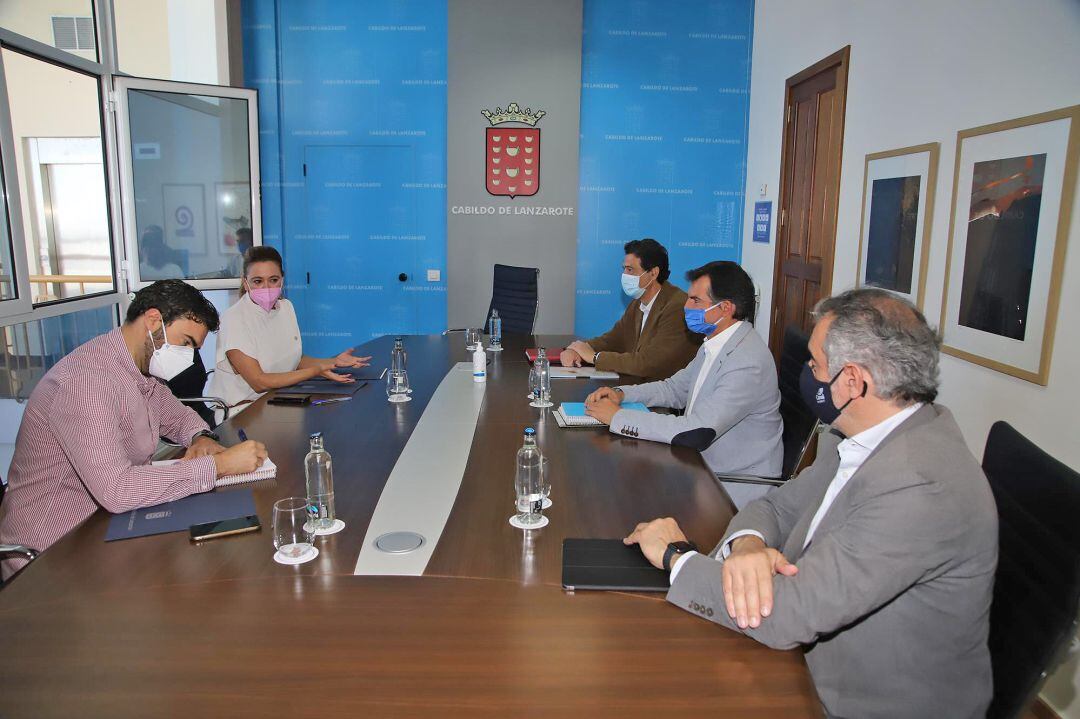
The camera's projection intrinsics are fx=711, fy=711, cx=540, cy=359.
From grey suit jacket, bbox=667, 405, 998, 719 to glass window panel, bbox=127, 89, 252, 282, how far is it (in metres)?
4.94

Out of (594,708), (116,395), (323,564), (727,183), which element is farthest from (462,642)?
(727,183)

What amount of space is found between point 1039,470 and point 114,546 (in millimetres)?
1982

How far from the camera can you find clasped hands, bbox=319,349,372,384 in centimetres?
332

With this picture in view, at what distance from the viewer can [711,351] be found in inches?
108

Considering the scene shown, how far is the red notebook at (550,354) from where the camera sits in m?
3.88

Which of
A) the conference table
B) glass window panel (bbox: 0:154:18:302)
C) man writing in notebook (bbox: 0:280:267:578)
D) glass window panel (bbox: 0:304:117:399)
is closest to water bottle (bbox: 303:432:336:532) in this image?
the conference table

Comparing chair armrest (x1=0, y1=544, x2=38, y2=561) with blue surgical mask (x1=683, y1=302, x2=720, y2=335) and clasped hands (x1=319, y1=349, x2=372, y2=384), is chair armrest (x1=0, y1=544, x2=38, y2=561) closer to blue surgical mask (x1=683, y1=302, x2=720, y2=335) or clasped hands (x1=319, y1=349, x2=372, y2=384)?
clasped hands (x1=319, y1=349, x2=372, y2=384)

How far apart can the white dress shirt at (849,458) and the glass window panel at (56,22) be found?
4.30m

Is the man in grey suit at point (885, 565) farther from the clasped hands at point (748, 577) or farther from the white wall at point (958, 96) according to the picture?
the white wall at point (958, 96)

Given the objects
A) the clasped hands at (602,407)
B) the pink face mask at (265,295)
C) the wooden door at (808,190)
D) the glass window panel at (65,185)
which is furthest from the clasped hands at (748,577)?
the glass window panel at (65,185)

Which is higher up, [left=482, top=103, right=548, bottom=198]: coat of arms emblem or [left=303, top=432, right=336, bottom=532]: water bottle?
[left=482, top=103, right=548, bottom=198]: coat of arms emblem

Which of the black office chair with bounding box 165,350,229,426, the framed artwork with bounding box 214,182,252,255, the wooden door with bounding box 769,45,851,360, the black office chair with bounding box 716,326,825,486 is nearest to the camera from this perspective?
the black office chair with bounding box 716,326,825,486

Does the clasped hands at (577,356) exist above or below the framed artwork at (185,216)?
below

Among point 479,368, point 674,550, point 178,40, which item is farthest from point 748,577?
point 178,40
